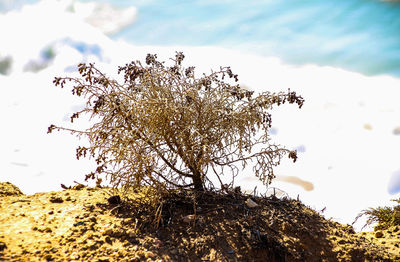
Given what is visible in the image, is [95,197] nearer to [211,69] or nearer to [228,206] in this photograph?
[228,206]

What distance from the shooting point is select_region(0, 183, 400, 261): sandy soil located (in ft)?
12.5

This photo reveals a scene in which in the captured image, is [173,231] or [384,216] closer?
[173,231]

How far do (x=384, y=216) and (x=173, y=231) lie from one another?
449 cm

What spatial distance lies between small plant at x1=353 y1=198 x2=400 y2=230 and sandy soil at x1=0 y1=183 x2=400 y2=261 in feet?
4.17

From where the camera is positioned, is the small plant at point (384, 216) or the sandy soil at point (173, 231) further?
the small plant at point (384, 216)

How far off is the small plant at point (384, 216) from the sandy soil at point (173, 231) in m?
1.27

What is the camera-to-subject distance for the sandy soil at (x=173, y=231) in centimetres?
380

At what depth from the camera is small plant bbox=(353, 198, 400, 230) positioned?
6435mm

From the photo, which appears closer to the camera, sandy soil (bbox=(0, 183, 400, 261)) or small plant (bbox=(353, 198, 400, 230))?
sandy soil (bbox=(0, 183, 400, 261))

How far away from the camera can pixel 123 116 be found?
4.59 m

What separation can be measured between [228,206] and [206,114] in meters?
1.27

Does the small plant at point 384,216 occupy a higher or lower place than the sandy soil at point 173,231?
higher

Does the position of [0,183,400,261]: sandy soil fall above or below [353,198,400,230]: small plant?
below

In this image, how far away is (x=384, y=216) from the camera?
6.66 metres
